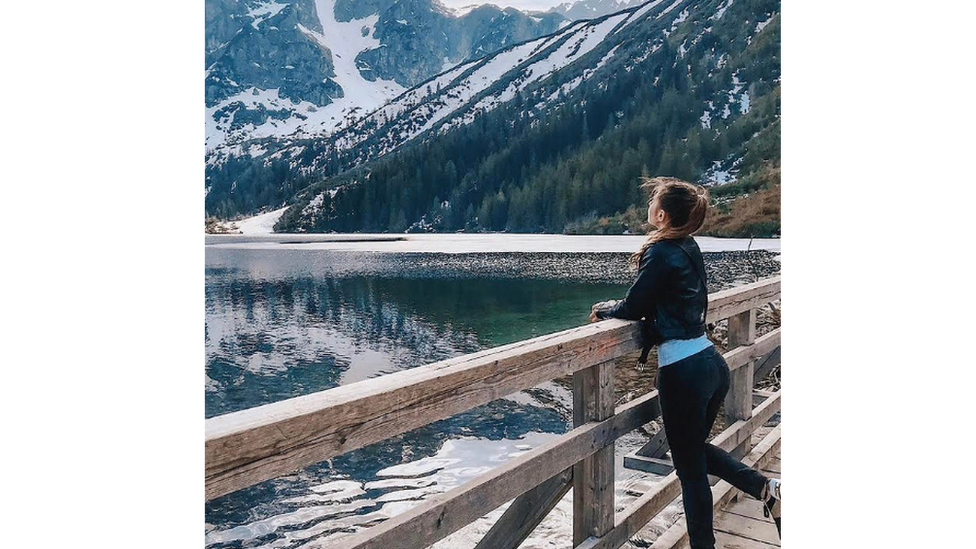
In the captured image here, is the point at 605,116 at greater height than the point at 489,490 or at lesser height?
greater

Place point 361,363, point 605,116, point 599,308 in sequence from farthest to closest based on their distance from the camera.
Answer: point 605,116, point 361,363, point 599,308

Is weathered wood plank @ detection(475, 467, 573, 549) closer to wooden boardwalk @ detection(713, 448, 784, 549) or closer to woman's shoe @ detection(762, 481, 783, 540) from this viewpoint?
woman's shoe @ detection(762, 481, 783, 540)

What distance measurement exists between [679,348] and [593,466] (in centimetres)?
58

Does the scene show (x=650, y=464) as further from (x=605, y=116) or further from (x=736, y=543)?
(x=605, y=116)

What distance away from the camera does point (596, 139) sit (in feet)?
413

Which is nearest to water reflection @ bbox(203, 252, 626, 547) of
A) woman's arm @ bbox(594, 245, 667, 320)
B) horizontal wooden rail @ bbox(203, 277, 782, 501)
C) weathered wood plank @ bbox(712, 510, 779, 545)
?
horizontal wooden rail @ bbox(203, 277, 782, 501)

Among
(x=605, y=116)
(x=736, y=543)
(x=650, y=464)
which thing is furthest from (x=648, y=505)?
(x=605, y=116)

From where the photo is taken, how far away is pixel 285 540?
27.8ft

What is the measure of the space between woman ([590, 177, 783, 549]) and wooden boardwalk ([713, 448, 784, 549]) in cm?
61

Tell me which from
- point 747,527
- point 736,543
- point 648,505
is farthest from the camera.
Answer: point 747,527

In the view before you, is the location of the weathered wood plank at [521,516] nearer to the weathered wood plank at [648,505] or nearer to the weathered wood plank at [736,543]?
the weathered wood plank at [648,505]
